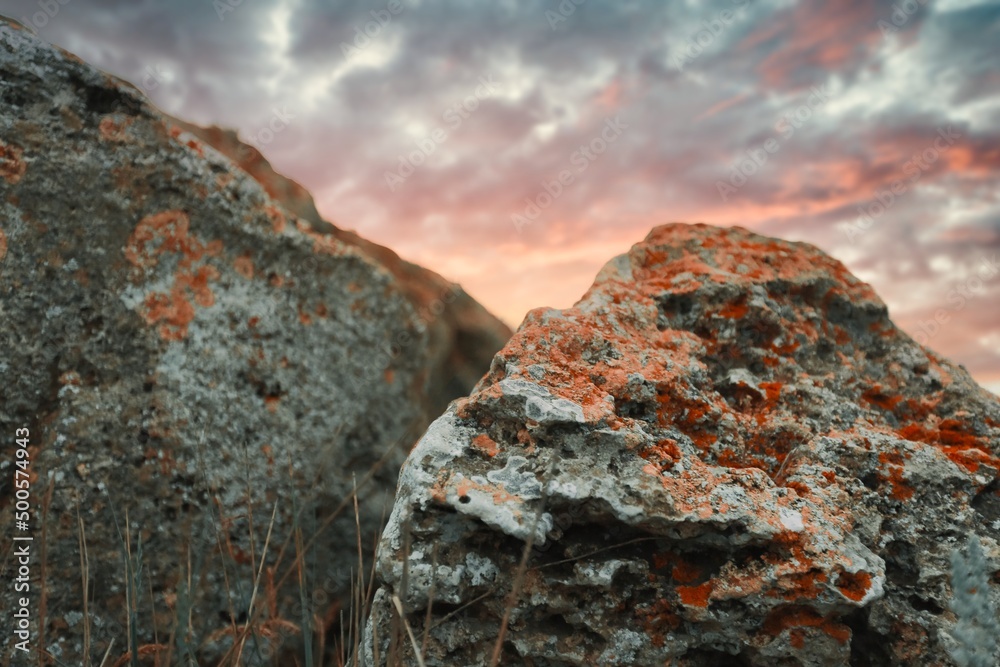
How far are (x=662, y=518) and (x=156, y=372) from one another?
2.68 meters

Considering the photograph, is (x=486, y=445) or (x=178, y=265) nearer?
(x=486, y=445)

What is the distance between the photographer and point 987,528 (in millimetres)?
2482

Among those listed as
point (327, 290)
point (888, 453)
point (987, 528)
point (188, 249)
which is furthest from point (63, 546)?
point (987, 528)

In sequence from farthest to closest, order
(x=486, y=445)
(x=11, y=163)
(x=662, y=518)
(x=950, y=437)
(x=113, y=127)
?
(x=113, y=127) → (x=11, y=163) → (x=950, y=437) → (x=486, y=445) → (x=662, y=518)

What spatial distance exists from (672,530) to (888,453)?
1.01 metres

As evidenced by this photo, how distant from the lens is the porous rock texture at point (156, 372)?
3.30 m

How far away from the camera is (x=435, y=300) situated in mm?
5637

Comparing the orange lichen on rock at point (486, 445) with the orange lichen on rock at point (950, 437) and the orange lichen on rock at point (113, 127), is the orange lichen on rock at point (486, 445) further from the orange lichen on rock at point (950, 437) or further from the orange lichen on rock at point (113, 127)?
the orange lichen on rock at point (113, 127)

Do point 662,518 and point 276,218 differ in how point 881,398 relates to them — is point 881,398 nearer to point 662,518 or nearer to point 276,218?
point 662,518

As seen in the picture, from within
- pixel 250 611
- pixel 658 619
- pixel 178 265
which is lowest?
pixel 250 611

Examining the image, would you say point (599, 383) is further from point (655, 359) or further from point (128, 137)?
point (128, 137)

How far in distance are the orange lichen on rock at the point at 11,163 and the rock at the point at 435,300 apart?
6.71 ft

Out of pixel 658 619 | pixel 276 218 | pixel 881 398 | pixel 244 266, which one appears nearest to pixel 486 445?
pixel 658 619

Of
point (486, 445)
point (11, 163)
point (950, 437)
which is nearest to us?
point (486, 445)
